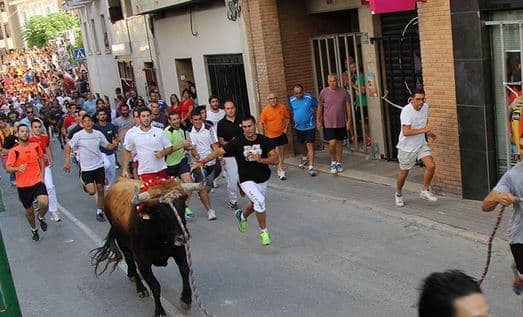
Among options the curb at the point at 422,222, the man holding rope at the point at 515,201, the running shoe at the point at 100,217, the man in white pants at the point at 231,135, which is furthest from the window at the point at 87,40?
the man holding rope at the point at 515,201

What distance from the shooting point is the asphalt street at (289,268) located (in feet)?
24.3

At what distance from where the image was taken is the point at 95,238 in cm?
1130

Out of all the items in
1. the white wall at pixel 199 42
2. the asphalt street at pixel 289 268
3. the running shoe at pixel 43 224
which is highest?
the white wall at pixel 199 42

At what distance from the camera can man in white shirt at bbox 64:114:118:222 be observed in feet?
40.0

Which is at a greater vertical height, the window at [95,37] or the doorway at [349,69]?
the window at [95,37]

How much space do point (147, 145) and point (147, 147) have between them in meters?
0.03

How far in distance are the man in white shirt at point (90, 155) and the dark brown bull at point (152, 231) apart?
3.98m

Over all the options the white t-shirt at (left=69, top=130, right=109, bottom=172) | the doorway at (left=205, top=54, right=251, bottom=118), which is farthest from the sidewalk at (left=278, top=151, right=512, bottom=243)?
the white t-shirt at (left=69, top=130, right=109, bottom=172)

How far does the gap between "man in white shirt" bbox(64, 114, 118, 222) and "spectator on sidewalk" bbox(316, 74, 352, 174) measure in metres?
4.06

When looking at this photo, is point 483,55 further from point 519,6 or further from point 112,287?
point 112,287

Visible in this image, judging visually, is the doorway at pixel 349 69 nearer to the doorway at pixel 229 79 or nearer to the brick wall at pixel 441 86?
the doorway at pixel 229 79

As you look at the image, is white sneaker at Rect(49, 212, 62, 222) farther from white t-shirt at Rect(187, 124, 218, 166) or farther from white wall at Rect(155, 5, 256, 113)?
white wall at Rect(155, 5, 256, 113)

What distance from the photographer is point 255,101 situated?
655 inches

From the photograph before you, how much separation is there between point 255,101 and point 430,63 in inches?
253
